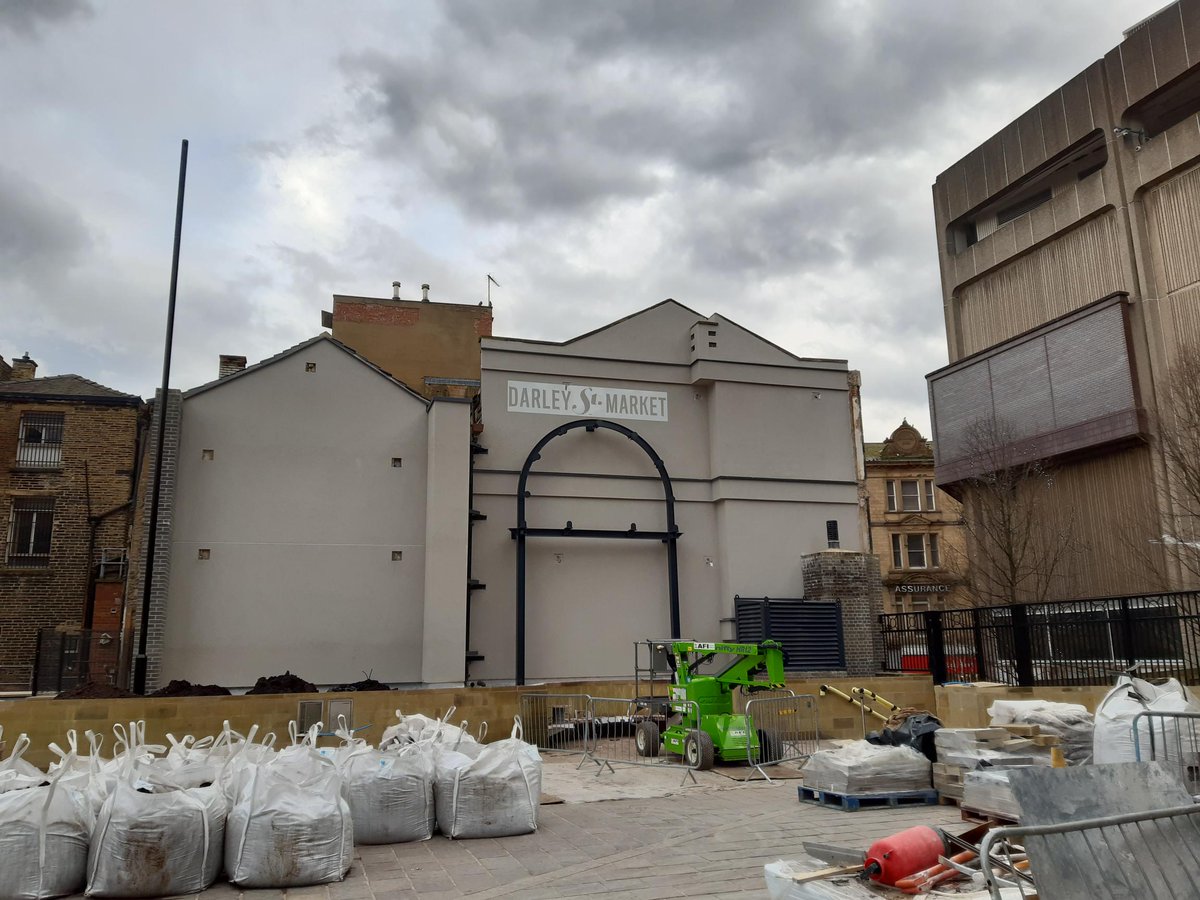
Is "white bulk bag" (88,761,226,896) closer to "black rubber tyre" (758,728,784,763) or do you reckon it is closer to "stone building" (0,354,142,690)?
"black rubber tyre" (758,728,784,763)

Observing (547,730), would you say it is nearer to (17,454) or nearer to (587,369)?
(587,369)

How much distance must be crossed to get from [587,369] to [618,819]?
15715 mm

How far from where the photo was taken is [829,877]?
569cm

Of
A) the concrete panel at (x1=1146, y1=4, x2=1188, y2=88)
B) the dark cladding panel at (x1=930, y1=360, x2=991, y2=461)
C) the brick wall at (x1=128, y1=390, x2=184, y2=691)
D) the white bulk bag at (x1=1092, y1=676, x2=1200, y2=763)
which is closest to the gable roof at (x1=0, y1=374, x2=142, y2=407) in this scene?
the brick wall at (x1=128, y1=390, x2=184, y2=691)

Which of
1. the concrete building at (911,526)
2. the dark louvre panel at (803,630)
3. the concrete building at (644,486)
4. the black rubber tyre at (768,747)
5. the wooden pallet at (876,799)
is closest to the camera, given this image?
the wooden pallet at (876,799)

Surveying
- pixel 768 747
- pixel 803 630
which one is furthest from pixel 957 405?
pixel 768 747

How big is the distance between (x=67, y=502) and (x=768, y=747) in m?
23.8

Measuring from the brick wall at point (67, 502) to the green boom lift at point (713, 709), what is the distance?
19.6 metres

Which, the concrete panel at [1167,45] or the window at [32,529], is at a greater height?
the concrete panel at [1167,45]

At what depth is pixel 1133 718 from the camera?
8.48 meters

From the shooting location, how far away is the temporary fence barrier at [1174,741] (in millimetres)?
8375

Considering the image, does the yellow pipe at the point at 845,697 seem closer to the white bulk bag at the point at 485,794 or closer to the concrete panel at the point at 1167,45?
the white bulk bag at the point at 485,794

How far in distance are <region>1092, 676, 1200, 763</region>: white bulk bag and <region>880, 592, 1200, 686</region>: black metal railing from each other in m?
1.45

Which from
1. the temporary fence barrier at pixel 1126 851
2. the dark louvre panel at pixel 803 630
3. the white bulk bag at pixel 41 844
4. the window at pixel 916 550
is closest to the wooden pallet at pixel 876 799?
the temporary fence barrier at pixel 1126 851
